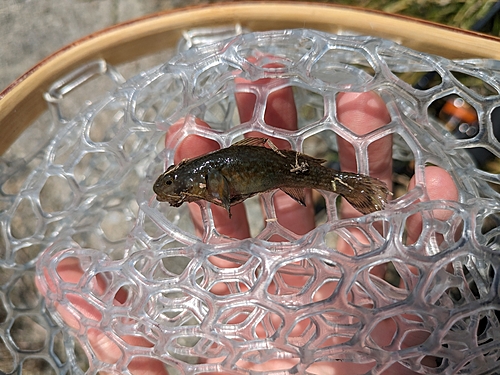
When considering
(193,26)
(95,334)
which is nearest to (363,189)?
(193,26)

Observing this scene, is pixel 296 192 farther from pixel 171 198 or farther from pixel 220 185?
pixel 171 198

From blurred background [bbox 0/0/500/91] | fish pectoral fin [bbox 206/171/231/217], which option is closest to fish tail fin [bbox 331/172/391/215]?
fish pectoral fin [bbox 206/171/231/217]

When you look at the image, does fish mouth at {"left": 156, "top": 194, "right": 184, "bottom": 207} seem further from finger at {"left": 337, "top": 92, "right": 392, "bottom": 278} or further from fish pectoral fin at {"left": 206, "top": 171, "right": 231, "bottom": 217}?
finger at {"left": 337, "top": 92, "right": 392, "bottom": 278}

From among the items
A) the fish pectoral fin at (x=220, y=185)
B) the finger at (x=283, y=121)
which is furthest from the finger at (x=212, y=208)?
the fish pectoral fin at (x=220, y=185)

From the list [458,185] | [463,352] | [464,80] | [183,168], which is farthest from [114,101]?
[464,80]

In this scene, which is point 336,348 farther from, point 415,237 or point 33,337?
point 33,337
